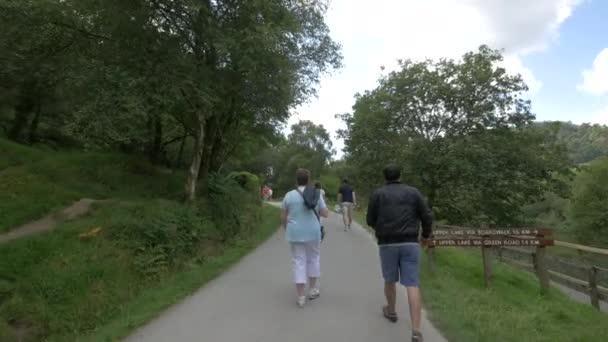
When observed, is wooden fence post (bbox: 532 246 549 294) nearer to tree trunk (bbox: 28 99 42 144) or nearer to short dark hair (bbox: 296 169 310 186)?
short dark hair (bbox: 296 169 310 186)

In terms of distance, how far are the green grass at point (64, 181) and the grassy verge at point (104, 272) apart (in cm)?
165

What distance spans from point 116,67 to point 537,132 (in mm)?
19861

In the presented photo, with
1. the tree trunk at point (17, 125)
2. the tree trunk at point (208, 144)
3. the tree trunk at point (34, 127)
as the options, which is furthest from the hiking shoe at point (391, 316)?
the tree trunk at point (17, 125)

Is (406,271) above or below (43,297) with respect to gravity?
above

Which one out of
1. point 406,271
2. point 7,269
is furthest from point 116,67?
point 406,271

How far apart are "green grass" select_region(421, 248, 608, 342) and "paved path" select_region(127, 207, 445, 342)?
451 millimetres

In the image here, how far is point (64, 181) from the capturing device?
12.8 meters

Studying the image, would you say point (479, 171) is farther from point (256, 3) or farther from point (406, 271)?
point (406, 271)

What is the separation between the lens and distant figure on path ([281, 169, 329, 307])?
620 centimetres

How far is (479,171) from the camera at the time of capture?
2022 cm

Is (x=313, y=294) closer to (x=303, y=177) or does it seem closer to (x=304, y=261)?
(x=304, y=261)

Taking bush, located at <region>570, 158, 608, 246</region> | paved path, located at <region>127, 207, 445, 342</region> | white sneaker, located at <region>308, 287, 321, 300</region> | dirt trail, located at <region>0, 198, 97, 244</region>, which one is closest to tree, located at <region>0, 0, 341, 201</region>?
dirt trail, located at <region>0, 198, 97, 244</region>

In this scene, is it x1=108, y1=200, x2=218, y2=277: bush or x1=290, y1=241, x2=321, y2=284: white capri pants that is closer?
x1=290, y1=241, x2=321, y2=284: white capri pants

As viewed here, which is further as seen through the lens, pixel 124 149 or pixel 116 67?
pixel 124 149
